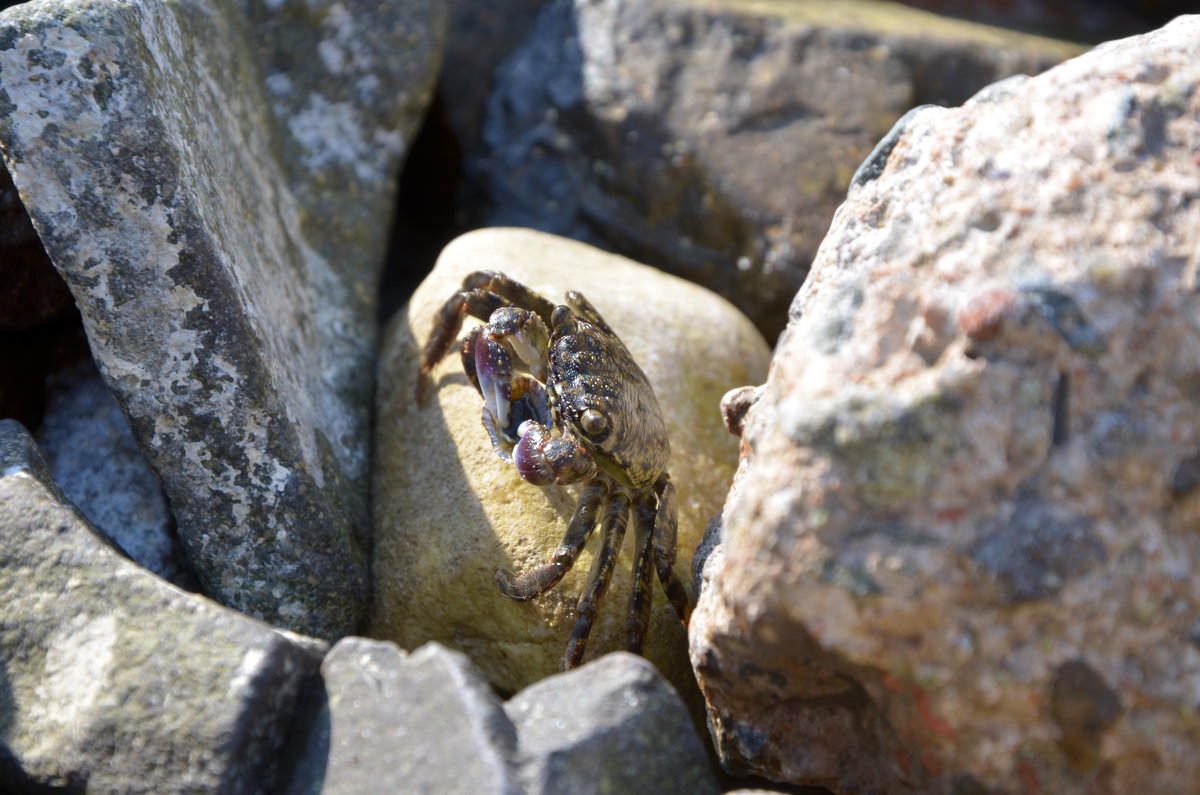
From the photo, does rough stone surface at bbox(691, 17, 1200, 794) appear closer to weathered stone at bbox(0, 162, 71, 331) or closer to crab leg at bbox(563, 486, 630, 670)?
crab leg at bbox(563, 486, 630, 670)

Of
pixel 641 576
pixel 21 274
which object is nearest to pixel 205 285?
pixel 21 274

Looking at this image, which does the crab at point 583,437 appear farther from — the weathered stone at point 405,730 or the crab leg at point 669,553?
the weathered stone at point 405,730

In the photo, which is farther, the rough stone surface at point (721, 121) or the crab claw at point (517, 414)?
the rough stone surface at point (721, 121)

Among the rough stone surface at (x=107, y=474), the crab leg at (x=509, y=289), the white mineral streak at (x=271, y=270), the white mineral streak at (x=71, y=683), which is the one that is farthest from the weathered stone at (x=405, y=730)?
the crab leg at (x=509, y=289)

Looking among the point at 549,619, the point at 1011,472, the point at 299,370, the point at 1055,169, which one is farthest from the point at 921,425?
the point at 299,370

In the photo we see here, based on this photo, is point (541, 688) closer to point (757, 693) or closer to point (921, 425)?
point (757, 693)

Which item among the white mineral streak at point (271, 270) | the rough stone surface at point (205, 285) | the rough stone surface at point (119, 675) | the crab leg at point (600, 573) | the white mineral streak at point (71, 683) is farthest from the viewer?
the crab leg at point (600, 573)
